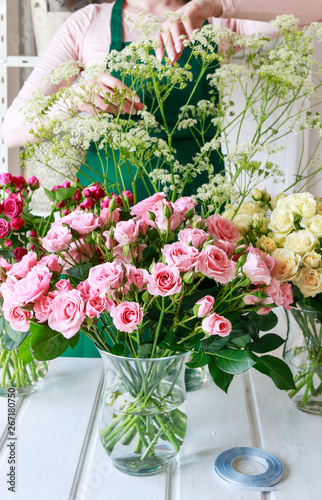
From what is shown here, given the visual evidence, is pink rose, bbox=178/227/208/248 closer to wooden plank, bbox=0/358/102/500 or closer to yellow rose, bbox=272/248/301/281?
yellow rose, bbox=272/248/301/281

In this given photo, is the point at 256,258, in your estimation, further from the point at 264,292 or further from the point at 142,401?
the point at 142,401

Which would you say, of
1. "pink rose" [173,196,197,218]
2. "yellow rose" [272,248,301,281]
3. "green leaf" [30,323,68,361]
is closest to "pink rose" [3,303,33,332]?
"green leaf" [30,323,68,361]

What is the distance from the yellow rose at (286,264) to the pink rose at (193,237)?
151mm

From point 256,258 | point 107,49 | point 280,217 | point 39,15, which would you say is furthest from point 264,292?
point 39,15

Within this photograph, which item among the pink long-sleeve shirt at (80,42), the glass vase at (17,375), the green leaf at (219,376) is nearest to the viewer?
the green leaf at (219,376)

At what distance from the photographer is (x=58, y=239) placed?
0.63m

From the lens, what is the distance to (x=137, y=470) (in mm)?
698

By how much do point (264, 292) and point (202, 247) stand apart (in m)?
0.09

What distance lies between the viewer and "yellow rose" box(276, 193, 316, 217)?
30.7 inches

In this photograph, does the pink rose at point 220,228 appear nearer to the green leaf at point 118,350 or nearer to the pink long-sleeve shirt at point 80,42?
the green leaf at point 118,350

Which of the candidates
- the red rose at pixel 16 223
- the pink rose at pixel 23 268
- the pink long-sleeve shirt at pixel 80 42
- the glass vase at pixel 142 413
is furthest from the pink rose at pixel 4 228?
the pink long-sleeve shirt at pixel 80 42

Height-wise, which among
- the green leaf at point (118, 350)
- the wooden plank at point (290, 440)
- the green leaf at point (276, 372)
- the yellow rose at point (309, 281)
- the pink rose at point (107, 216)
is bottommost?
the wooden plank at point (290, 440)

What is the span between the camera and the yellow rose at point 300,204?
78 centimetres

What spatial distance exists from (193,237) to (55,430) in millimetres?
383
